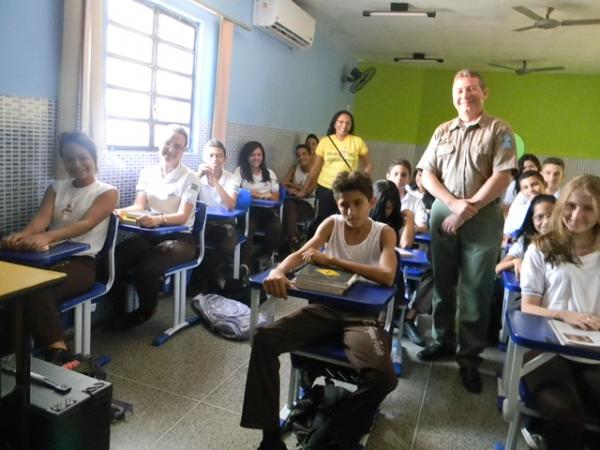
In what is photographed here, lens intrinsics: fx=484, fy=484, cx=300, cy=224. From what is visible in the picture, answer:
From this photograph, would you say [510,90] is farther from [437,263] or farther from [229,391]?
[229,391]

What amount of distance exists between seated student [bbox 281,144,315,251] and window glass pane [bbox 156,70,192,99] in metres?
1.56

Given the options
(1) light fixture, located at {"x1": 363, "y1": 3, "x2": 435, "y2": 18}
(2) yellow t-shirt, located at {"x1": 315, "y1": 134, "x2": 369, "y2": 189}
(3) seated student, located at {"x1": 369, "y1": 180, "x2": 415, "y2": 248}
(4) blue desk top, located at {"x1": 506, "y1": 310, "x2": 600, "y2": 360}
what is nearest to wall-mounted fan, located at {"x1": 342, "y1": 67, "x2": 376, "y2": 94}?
(1) light fixture, located at {"x1": 363, "y1": 3, "x2": 435, "y2": 18}

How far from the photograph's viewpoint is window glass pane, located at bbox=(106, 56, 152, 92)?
3.23m

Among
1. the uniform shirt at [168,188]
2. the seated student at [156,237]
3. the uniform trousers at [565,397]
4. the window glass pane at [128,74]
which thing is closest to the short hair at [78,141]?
the seated student at [156,237]

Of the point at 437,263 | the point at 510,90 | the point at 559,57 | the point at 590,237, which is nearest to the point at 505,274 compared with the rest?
the point at 437,263

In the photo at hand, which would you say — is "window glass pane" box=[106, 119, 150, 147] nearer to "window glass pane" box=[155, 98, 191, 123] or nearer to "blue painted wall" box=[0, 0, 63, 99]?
"window glass pane" box=[155, 98, 191, 123]

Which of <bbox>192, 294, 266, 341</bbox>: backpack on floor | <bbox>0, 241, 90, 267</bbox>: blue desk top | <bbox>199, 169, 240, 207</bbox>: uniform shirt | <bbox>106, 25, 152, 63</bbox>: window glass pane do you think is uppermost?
<bbox>106, 25, 152, 63</bbox>: window glass pane

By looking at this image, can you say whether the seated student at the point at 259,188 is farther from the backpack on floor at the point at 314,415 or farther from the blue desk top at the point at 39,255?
the backpack on floor at the point at 314,415

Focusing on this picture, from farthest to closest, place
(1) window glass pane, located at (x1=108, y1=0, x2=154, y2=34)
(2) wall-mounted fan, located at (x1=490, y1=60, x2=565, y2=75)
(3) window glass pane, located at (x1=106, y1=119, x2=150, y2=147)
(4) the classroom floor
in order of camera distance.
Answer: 1. (2) wall-mounted fan, located at (x1=490, y1=60, x2=565, y2=75)
2. (3) window glass pane, located at (x1=106, y1=119, x2=150, y2=147)
3. (1) window glass pane, located at (x1=108, y1=0, x2=154, y2=34)
4. (4) the classroom floor

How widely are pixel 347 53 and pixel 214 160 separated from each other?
4462 mm

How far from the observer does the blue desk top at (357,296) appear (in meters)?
1.74

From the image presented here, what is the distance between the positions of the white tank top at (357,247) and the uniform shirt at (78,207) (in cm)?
121

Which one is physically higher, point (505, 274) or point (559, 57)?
point (559, 57)

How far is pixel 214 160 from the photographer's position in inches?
153
